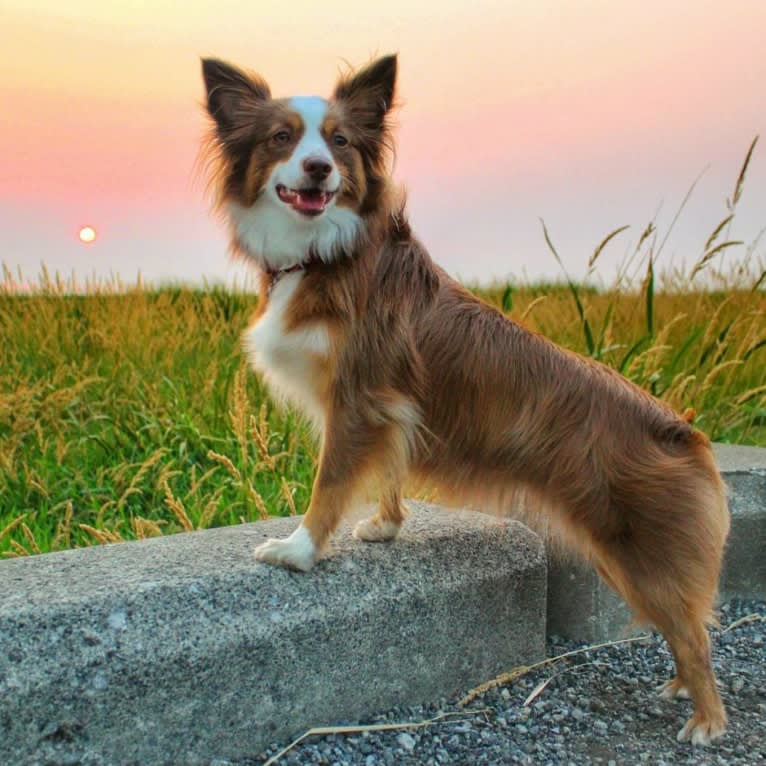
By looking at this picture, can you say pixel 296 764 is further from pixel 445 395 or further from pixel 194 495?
pixel 194 495

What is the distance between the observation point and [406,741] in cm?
279

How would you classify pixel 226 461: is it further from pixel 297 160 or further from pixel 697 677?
pixel 697 677

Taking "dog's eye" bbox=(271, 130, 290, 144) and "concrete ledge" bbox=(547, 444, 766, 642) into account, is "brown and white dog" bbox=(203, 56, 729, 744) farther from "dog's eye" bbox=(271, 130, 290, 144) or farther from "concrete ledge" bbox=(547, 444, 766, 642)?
"concrete ledge" bbox=(547, 444, 766, 642)

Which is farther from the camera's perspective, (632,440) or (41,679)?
(632,440)

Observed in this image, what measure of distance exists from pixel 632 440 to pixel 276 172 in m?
1.34

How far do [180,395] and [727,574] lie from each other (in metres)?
3.02

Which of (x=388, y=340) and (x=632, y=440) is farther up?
(x=388, y=340)

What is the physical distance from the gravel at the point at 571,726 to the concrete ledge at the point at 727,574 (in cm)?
10

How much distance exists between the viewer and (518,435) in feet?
9.69

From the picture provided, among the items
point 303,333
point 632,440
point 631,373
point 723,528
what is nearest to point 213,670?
point 303,333

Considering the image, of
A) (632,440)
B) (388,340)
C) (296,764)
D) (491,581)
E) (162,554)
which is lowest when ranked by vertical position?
(296,764)

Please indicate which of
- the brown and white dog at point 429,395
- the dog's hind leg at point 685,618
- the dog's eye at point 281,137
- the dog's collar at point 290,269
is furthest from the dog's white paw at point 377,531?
the dog's eye at point 281,137

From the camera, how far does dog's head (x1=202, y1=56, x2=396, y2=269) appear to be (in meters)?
2.85

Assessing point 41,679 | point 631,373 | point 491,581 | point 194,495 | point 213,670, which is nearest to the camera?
point 41,679
